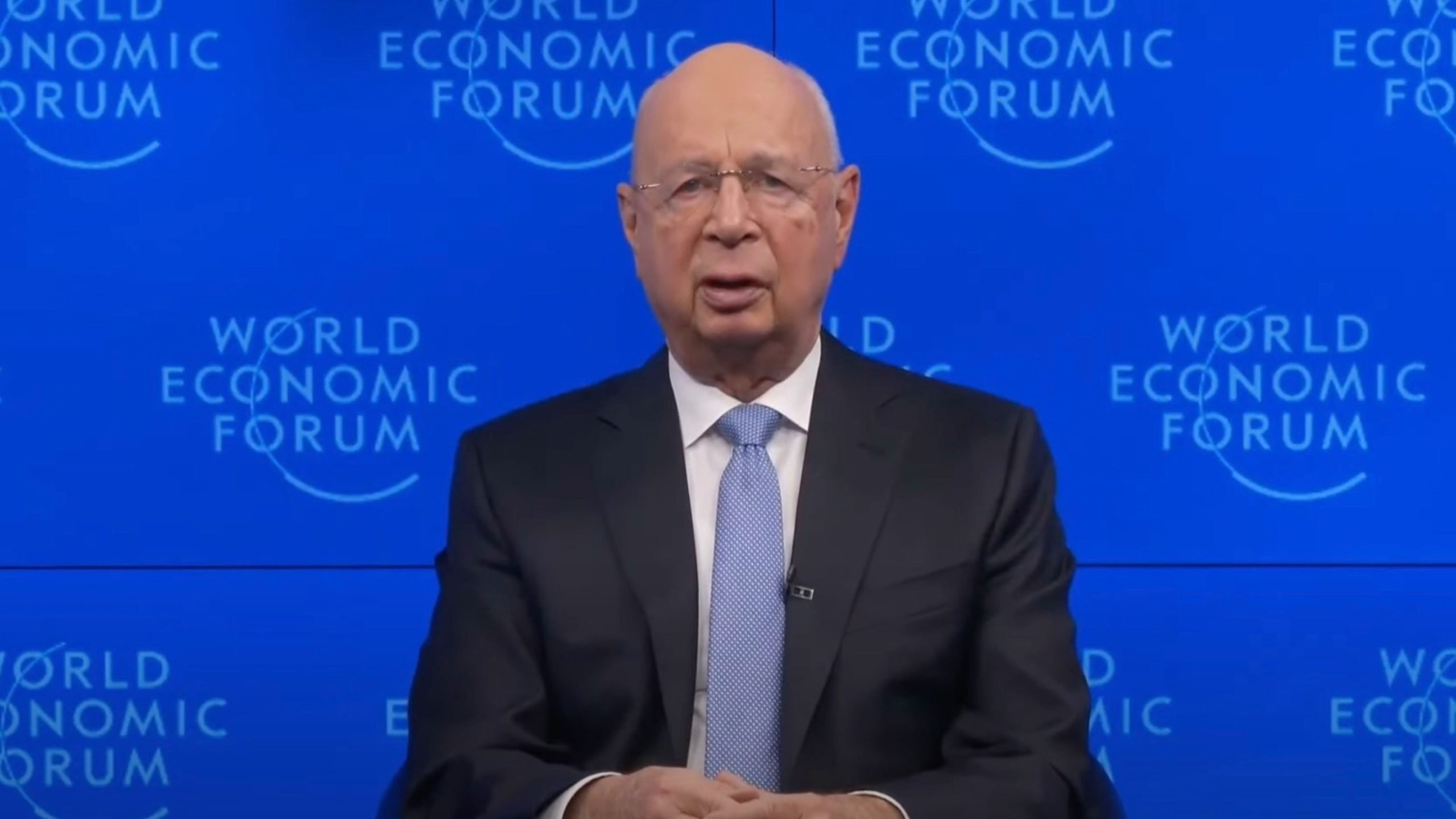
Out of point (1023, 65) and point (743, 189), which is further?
point (1023, 65)

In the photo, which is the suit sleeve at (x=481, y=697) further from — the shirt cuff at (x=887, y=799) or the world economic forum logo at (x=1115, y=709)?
the world economic forum logo at (x=1115, y=709)

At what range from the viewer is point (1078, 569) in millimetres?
3291

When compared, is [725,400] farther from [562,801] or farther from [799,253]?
[562,801]

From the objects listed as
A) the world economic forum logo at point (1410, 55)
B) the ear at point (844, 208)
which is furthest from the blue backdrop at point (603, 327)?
the ear at point (844, 208)

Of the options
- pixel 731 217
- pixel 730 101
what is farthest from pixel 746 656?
pixel 730 101

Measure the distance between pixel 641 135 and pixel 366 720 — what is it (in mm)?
1496

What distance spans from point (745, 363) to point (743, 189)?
22 cm

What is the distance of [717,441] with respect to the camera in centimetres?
228

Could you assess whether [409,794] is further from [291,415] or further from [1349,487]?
[1349,487]

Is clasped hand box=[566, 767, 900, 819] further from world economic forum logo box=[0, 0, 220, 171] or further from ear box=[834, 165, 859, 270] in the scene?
world economic forum logo box=[0, 0, 220, 171]

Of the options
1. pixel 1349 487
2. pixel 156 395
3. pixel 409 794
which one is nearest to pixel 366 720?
pixel 156 395

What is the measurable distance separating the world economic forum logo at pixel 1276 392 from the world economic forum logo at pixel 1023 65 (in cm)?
38

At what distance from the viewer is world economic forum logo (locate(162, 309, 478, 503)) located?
330 centimetres

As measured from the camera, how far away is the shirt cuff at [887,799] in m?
1.99
